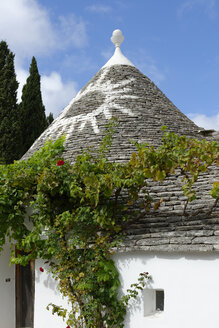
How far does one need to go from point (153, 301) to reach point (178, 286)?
687 millimetres

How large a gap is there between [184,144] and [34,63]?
16038 mm

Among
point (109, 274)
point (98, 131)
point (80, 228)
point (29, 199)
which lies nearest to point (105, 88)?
point (98, 131)

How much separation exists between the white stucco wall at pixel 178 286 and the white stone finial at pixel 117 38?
28.4ft

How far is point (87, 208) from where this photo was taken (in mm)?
6641

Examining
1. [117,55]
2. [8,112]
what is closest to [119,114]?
[117,55]

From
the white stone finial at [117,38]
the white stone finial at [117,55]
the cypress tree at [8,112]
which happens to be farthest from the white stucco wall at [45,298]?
the cypress tree at [8,112]

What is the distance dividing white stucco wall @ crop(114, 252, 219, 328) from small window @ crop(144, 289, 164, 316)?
0.10 metres

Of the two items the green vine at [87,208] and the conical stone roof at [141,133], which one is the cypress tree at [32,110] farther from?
the green vine at [87,208]

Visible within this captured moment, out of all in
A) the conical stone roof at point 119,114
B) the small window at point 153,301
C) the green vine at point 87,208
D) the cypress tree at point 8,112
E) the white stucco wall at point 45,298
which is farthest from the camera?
the cypress tree at point 8,112

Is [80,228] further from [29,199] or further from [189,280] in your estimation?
[189,280]

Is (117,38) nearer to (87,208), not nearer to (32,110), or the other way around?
(32,110)

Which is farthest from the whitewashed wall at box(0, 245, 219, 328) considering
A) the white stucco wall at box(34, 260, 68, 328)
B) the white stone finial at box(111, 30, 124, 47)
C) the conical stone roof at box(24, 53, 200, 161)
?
the white stone finial at box(111, 30, 124, 47)

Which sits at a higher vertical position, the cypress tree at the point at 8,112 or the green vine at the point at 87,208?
the cypress tree at the point at 8,112

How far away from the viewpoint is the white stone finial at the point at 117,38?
12.7m
